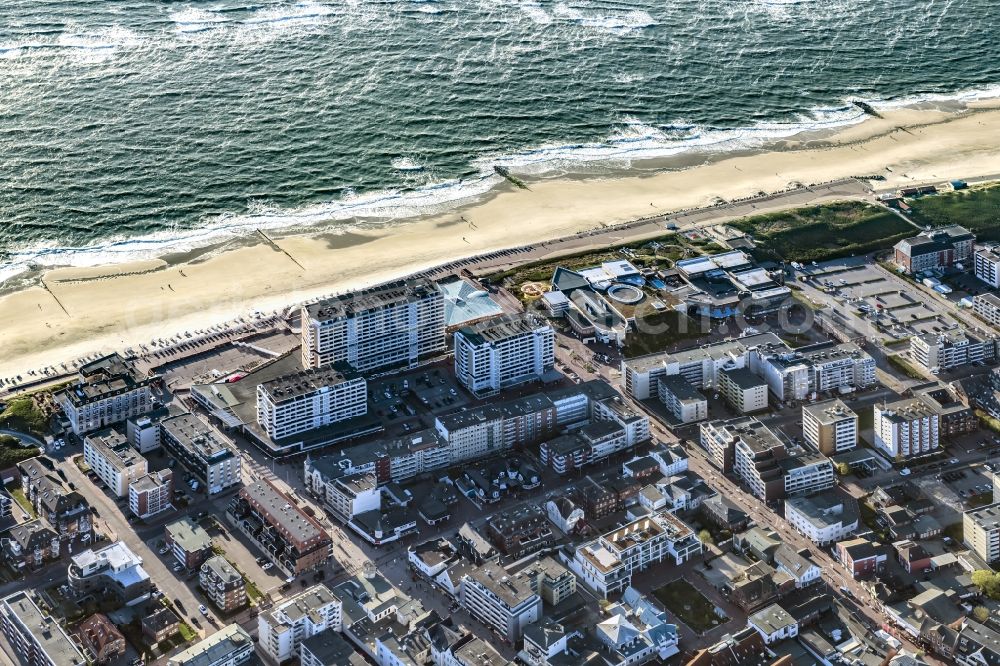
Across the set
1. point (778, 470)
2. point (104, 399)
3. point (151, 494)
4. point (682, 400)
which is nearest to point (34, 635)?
A: point (151, 494)

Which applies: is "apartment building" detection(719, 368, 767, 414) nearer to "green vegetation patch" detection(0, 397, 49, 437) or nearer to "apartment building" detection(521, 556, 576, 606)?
"apartment building" detection(521, 556, 576, 606)

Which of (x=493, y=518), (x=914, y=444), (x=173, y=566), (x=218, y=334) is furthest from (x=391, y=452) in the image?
(x=914, y=444)

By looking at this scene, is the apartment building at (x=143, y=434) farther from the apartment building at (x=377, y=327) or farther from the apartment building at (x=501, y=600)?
the apartment building at (x=501, y=600)

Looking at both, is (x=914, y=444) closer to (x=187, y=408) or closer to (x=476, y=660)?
(x=476, y=660)

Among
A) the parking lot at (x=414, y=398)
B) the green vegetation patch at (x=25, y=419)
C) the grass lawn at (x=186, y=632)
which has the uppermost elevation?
the green vegetation patch at (x=25, y=419)

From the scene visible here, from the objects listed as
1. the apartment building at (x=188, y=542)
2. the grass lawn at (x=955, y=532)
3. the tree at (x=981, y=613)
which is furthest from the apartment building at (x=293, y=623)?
the grass lawn at (x=955, y=532)

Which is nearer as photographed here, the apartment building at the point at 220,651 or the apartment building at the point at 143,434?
the apartment building at the point at 220,651
